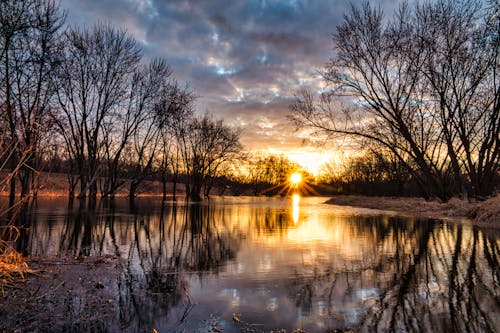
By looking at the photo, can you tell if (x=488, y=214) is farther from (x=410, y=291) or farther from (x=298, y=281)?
(x=298, y=281)

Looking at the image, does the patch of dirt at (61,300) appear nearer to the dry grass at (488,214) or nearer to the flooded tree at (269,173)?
the dry grass at (488,214)

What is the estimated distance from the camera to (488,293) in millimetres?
4312

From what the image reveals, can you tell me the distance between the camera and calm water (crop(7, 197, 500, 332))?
11.4 ft

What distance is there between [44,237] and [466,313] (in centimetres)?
942

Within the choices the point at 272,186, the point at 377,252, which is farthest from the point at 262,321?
the point at 272,186

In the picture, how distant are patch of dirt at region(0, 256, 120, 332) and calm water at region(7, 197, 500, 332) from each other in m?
0.20

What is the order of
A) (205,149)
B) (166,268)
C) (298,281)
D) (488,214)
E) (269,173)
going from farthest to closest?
(269,173) → (205,149) → (488,214) → (166,268) → (298,281)

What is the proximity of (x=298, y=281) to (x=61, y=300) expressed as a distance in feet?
10.8

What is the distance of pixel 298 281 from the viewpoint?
16.6 ft

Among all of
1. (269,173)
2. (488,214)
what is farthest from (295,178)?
(488,214)

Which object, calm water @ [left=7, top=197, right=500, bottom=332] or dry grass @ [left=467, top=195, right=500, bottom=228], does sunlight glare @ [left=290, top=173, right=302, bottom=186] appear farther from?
calm water @ [left=7, top=197, right=500, bottom=332]

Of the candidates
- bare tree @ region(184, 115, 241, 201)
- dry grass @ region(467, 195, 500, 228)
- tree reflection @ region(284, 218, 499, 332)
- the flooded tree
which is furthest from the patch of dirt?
the flooded tree

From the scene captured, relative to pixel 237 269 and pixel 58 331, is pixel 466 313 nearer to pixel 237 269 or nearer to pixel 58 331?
pixel 237 269

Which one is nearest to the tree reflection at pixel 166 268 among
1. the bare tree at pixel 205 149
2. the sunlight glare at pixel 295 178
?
the bare tree at pixel 205 149
